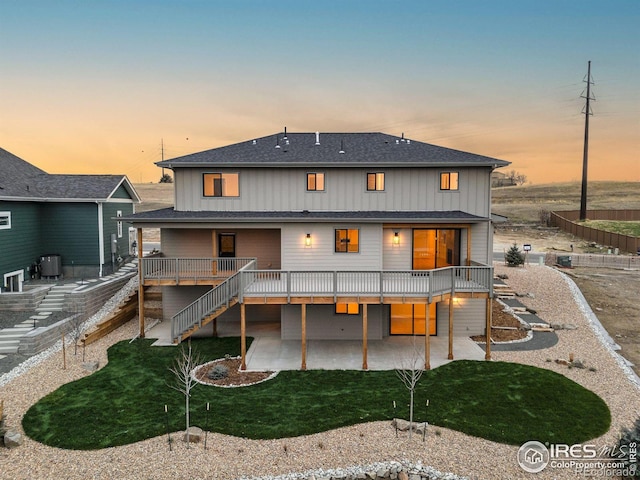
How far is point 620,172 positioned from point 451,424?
138m

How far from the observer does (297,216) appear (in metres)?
15.6

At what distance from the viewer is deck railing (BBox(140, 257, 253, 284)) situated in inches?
620

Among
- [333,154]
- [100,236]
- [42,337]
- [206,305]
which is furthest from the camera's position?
[100,236]

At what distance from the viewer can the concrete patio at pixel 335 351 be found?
13180 mm

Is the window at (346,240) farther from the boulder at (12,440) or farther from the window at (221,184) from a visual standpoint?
the boulder at (12,440)

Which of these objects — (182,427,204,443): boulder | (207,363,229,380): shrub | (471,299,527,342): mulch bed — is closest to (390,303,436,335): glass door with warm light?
→ (471,299,527,342): mulch bed

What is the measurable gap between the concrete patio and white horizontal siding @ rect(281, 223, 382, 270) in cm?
321

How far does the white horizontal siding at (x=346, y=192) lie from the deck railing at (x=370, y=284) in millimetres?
3528

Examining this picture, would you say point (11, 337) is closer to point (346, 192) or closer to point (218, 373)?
point (218, 373)

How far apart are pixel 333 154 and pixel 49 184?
17.3 metres

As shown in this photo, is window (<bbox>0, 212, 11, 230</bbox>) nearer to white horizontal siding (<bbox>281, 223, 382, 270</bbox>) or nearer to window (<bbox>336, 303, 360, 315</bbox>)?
white horizontal siding (<bbox>281, 223, 382, 270</bbox>)

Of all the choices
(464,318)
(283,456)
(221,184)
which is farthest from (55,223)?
(464,318)

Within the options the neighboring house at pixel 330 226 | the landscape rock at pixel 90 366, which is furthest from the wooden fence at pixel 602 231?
the landscape rock at pixel 90 366

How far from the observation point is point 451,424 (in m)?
9.07
